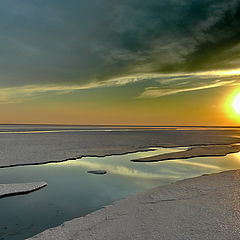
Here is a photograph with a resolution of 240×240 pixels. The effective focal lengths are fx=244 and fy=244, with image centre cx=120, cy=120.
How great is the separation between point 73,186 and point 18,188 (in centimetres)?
263

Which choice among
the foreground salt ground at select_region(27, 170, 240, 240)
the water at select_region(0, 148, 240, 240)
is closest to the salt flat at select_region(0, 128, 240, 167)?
the water at select_region(0, 148, 240, 240)

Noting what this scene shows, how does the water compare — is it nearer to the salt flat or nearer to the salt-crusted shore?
the salt-crusted shore

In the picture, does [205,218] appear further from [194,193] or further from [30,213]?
[30,213]

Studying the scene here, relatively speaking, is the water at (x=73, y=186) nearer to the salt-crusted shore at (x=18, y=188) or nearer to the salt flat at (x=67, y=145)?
the salt-crusted shore at (x=18, y=188)

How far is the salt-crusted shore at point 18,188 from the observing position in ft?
35.7

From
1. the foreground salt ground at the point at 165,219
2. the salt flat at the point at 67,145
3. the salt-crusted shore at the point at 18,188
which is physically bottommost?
the foreground salt ground at the point at 165,219

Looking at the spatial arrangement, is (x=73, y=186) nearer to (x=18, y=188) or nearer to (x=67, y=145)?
(x=18, y=188)

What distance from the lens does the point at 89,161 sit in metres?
20.3

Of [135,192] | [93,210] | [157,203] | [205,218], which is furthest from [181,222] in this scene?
[135,192]

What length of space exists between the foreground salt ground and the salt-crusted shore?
4.54 m

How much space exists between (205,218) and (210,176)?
278 inches

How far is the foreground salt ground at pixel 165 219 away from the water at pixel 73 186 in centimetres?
100

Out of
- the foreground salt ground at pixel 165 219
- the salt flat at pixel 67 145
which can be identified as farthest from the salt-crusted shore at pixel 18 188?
the salt flat at pixel 67 145

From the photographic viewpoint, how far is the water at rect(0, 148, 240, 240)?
8.16 m
